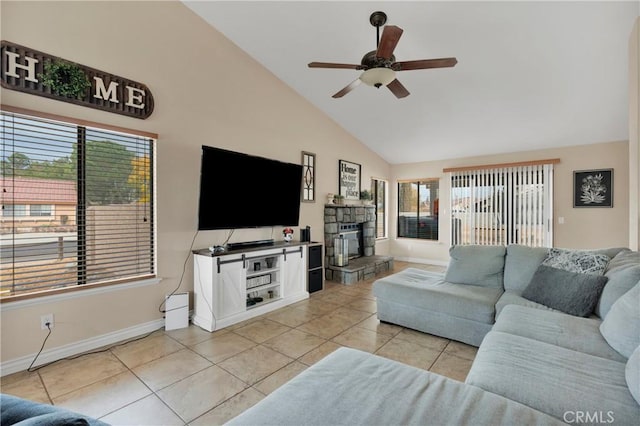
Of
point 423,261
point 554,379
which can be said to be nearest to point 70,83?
point 554,379

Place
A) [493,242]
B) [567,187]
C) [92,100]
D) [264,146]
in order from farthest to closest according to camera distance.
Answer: [493,242]
[567,187]
[264,146]
[92,100]

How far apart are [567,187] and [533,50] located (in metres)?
3.32

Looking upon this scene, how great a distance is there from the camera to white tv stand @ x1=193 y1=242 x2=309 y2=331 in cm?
314

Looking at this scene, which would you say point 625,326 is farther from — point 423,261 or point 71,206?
point 423,261

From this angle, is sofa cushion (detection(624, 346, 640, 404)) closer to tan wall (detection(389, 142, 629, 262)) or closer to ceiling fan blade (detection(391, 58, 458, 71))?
ceiling fan blade (detection(391, 58, 458, 71))

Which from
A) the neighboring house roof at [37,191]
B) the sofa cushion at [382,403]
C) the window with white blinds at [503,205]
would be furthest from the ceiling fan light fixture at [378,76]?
the window with white blinds at [503,205]

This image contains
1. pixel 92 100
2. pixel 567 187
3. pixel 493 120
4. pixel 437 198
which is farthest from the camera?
pixel 437 198

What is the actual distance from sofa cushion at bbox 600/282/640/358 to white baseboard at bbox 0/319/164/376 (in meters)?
3.79

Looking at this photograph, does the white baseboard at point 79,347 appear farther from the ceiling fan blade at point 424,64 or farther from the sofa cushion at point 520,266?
the sofa cushion at point 520,266

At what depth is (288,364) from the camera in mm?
2406

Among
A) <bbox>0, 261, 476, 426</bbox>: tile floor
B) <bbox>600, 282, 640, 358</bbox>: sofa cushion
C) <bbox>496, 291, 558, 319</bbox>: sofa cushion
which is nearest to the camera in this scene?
<bbox>600, 282, 640, 358</bbox>: sofa cushion

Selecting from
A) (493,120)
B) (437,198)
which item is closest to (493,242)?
(437,198)

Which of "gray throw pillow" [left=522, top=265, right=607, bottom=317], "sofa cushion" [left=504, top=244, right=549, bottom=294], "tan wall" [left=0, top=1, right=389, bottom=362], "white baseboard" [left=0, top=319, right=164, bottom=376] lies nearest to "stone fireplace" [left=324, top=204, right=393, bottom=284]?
"tan wall" [left=0, top=1, right=389, bottom=362]

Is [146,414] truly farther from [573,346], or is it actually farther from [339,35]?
[339,35]
